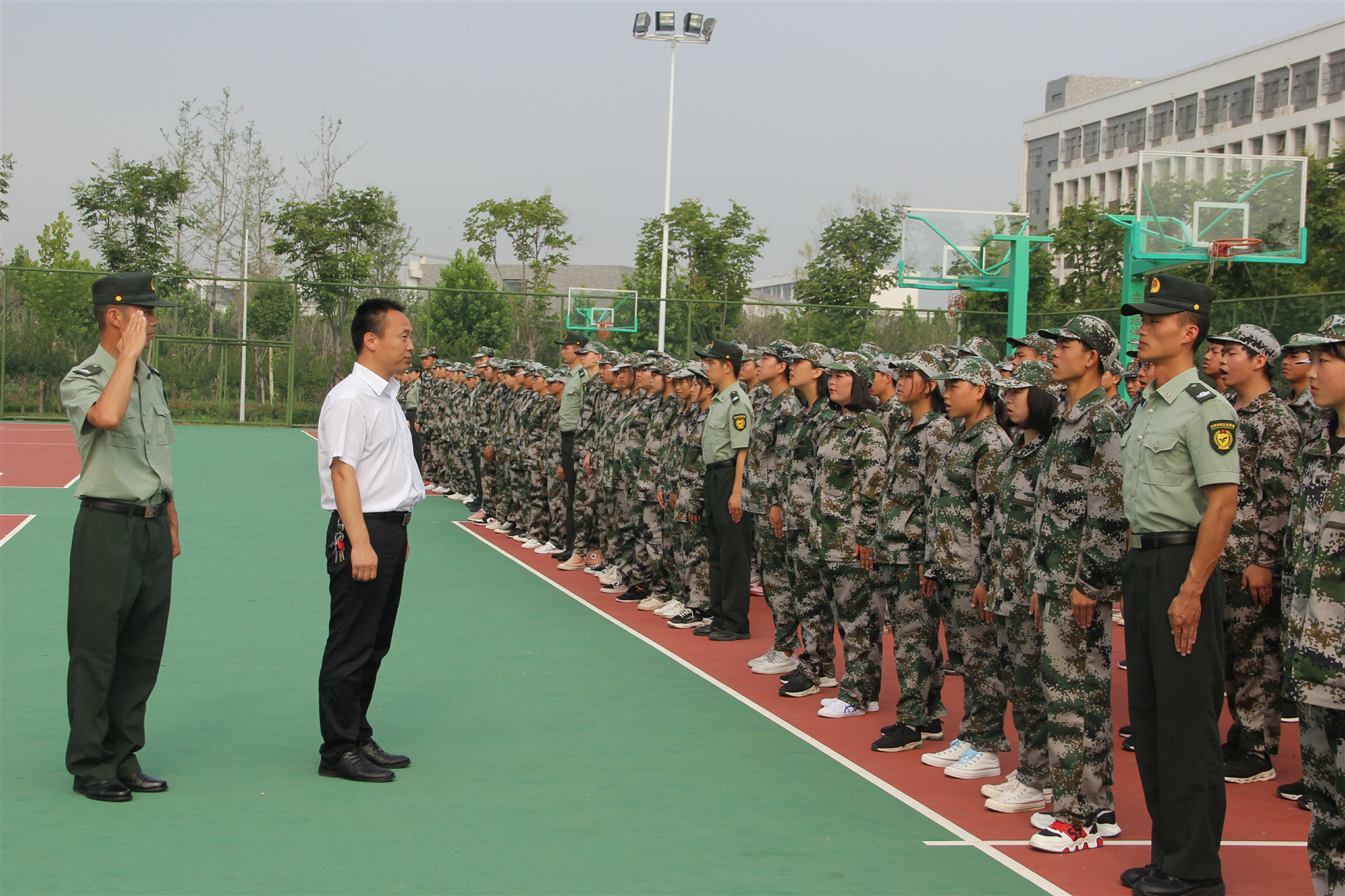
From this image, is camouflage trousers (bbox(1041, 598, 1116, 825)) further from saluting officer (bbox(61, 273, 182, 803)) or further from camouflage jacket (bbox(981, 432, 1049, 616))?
saluting officer (bbox(61, 273, 182, 803))

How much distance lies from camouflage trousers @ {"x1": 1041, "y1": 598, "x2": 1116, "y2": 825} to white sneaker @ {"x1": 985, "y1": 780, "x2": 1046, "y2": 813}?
36 centimetres

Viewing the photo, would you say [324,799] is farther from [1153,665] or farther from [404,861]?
[1153,665]

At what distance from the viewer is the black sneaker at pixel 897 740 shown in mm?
5605

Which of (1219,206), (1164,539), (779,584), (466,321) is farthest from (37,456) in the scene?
(1164,539)

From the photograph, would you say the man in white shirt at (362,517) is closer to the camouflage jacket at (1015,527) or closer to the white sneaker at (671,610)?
the camouflage jacket at (1015,527)

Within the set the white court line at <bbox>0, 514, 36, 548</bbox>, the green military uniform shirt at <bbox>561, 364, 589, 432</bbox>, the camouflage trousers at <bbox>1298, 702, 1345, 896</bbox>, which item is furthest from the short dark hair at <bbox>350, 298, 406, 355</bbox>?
the white court line at <bbox>0, 514, 36, 548</bbox>

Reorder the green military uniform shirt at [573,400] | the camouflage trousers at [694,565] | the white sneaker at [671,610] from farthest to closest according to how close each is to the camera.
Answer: the green military uniform shirt at [573,400], the white sneaker at [671,610], the camouflage trousers at [694,565]

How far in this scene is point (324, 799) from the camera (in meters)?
4.66

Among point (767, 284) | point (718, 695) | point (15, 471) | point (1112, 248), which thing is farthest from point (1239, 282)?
point (767, 284)

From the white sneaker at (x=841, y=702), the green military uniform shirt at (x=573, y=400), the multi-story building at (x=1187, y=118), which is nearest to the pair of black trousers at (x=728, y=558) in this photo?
the white sneaker at (x=841, y=702)

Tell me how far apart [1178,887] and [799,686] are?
293 centimetres

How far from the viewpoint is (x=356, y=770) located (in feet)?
16.0

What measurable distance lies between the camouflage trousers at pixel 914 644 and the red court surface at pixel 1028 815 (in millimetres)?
221

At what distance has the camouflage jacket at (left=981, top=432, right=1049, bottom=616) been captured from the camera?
4.79m
